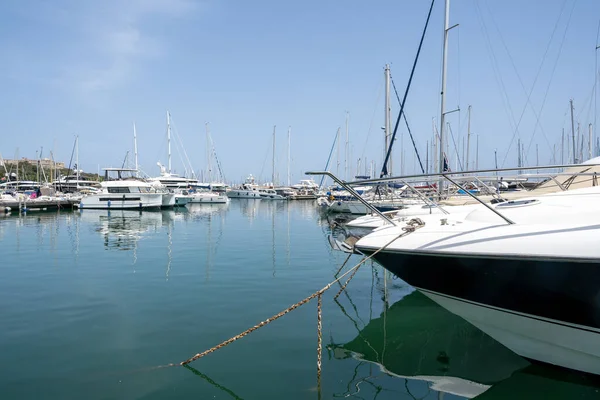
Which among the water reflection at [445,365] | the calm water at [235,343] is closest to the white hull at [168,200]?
the calm water at [235,343]

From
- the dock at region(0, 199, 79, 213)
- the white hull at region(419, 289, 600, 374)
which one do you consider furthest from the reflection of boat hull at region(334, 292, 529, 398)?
the dock at region(0, 199, 79, 213)

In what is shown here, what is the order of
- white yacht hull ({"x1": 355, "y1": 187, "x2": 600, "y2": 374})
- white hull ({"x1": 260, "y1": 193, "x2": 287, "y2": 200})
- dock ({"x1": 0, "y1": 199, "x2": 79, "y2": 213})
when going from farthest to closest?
1. white hull ({"x1": 260, "y1": 193, "x2": 287, "y2": 200})
2. dock ({"x1": 0, "y1": 199, "x2": 79, "y2": 213})
3. white yacht hull ({"x1": 355, "y1": 187, "x2": 600, "y2": 374})

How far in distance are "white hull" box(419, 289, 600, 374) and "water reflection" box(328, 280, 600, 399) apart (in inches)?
11.7

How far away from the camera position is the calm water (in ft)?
17.7

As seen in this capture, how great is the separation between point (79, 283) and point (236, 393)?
25.7 ft

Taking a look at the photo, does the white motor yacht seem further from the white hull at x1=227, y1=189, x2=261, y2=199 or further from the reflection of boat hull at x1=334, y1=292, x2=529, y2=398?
the reflection of boat hull at x1=334, y1=292, x2=529, y2=398

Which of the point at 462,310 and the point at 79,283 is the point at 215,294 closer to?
the point at 79,283

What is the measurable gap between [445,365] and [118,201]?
43.4 m

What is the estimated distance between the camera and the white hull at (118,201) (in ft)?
143

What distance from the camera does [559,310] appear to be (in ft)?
16.6

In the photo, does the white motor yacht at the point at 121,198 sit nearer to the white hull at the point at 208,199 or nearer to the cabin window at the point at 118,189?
the cabin window at the point at 118,189

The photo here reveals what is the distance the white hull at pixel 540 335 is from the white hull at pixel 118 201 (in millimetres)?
42654

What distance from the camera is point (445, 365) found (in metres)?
6.04

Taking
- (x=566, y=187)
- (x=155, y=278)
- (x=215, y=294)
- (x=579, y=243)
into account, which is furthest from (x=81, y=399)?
(x=566, y=187)
